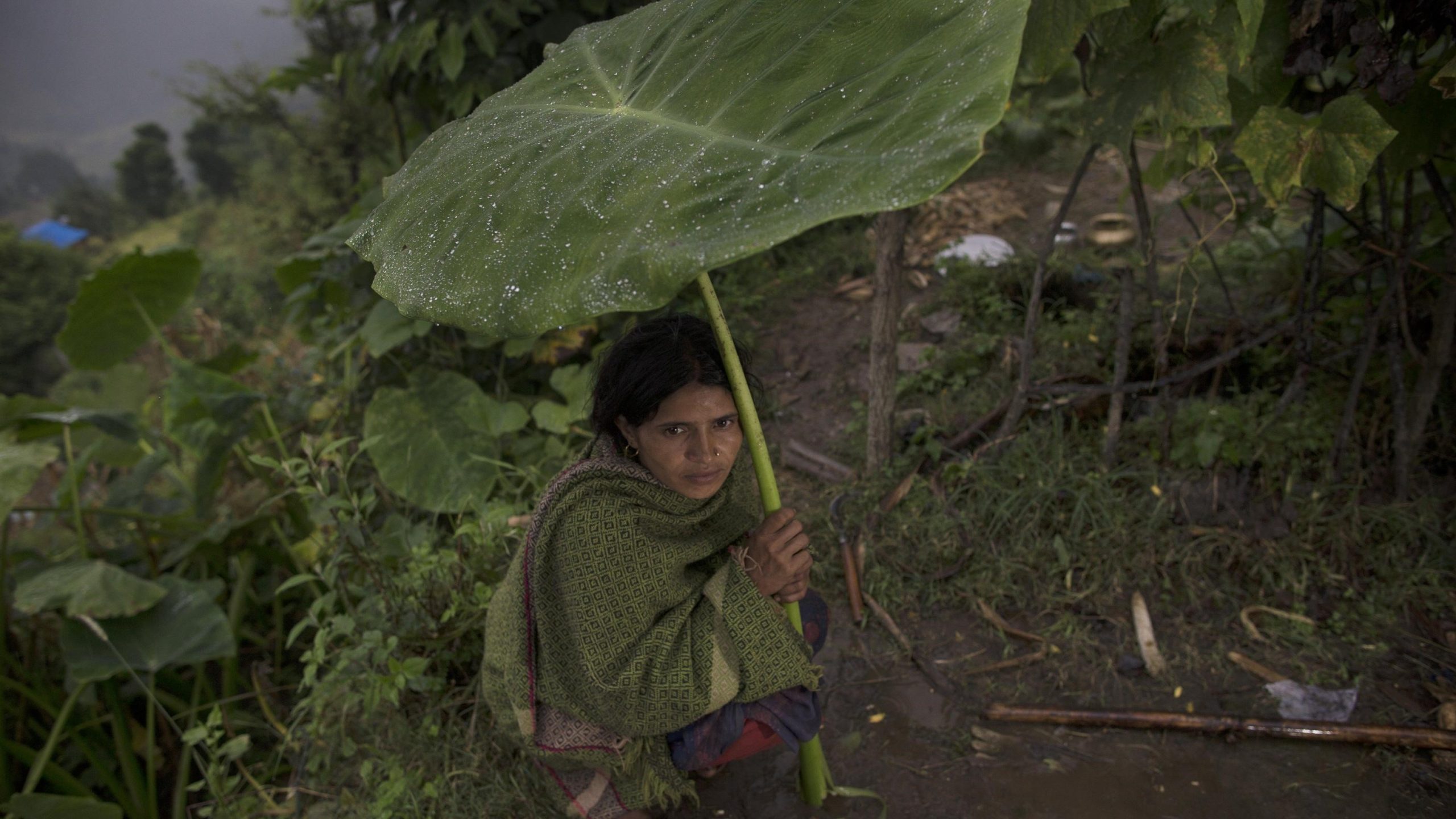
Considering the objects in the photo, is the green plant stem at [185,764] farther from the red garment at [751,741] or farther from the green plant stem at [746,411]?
the green plant stem at [746,411]

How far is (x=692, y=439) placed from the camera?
144 centimetres

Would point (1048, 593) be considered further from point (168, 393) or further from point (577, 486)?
point (168, 393)

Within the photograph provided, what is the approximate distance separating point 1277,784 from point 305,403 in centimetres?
382

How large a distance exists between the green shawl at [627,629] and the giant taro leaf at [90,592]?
5.36 feet

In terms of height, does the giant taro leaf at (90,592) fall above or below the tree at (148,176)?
below

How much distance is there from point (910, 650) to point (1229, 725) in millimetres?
791

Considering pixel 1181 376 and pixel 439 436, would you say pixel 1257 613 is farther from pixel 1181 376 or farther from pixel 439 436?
pixel 439 436

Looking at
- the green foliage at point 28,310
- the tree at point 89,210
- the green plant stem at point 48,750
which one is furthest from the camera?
the tree at point 89,210

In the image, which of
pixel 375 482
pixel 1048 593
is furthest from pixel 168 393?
pixel 1048 593

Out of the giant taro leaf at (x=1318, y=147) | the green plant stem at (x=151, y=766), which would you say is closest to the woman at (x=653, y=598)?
the giant taro leaf at (x=1318, y=147)

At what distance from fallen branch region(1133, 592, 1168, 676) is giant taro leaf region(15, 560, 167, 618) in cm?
295

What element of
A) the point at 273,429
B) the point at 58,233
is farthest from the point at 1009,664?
the point at 58,233

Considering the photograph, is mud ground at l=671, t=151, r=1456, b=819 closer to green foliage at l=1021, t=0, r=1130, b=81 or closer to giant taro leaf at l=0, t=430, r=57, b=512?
green foliage at l=1021, t=0, r=1130, b=81

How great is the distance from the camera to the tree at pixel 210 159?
57.4 feet
